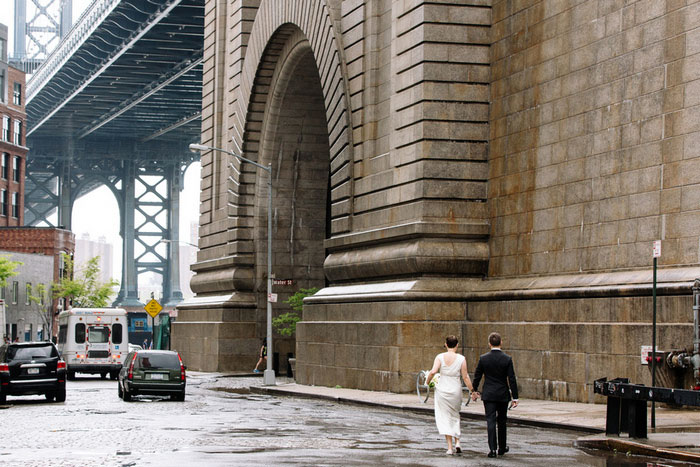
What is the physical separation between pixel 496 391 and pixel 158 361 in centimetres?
1695

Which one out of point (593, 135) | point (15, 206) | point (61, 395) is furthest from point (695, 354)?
point (15, 206)

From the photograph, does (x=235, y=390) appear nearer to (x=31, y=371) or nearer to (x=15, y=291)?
(x=31, y=371)

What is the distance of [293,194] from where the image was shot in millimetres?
51594

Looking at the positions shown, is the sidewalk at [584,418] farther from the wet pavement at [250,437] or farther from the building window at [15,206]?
the building window at [15,206]

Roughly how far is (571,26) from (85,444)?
54.3 feet

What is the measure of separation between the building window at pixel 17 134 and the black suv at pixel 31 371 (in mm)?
90433

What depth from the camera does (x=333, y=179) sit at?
1566 inches

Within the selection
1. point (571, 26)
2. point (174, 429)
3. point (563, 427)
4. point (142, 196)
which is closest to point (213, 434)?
point (174, 429)

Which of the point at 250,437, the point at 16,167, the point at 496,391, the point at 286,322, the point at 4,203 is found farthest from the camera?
the point at 16,167

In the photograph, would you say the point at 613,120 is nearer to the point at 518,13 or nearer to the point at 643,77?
the point at 643,77

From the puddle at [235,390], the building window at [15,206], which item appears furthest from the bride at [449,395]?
the building window at [15,206]

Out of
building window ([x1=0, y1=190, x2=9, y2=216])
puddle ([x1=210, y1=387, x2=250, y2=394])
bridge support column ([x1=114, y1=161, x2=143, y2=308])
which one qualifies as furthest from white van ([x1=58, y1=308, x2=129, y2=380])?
bridge support column ([x1=114, y1=161, x2=143, y2=308])

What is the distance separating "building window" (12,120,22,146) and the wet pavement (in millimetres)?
91987

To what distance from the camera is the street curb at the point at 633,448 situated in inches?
641
